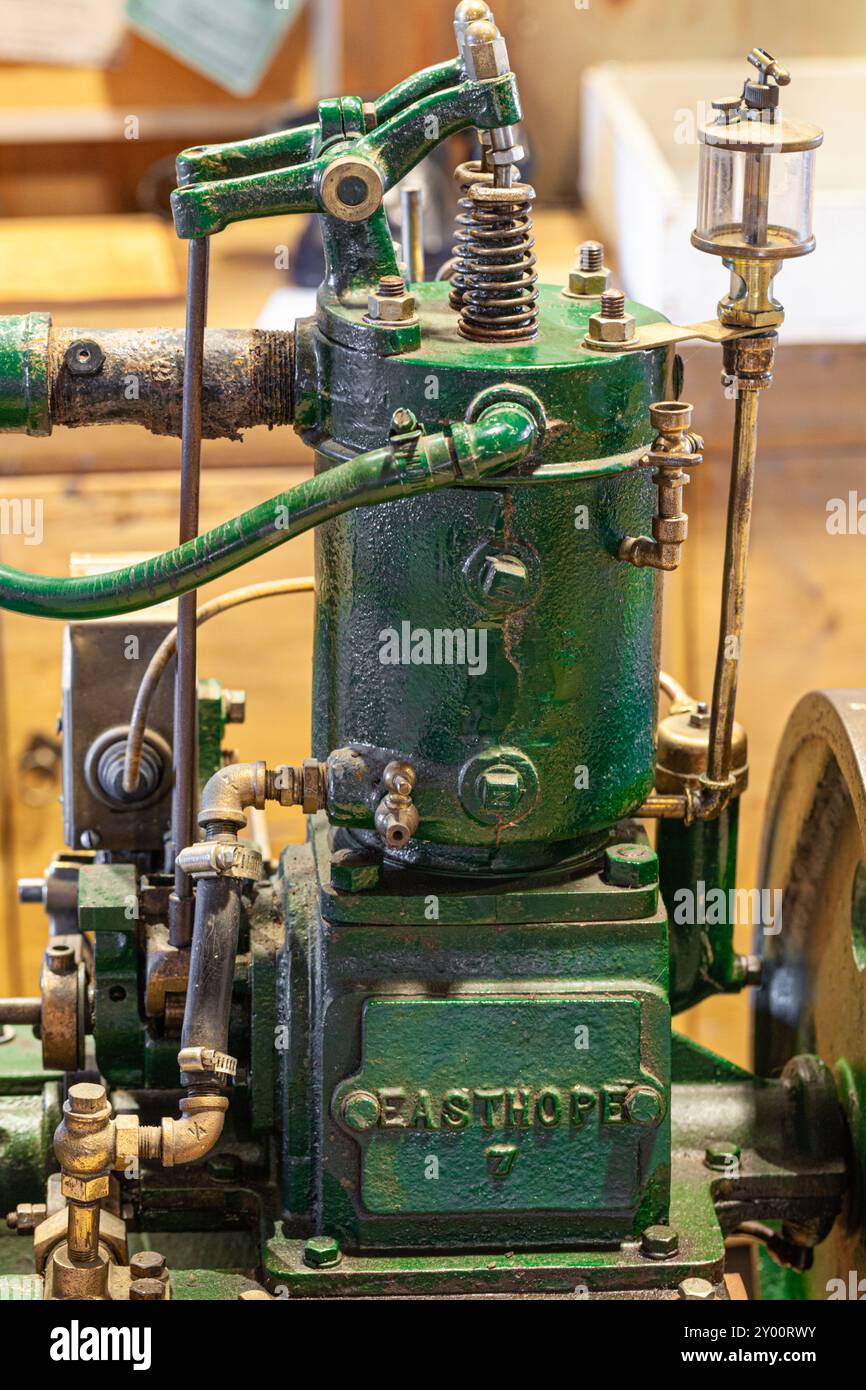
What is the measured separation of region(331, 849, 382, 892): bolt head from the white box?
3.87 ft

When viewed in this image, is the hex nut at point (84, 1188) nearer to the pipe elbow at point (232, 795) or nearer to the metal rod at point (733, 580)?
the pipe elbow at point (232, 795)

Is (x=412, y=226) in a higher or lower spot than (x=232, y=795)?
higher

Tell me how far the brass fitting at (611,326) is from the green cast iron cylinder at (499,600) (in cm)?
1

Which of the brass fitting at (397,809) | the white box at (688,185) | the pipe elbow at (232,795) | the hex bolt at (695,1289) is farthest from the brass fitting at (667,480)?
the white box at (688,185)

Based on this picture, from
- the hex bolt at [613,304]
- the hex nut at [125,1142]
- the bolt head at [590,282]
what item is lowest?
the hex nut at [125,1142]

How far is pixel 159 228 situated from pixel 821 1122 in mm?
2205

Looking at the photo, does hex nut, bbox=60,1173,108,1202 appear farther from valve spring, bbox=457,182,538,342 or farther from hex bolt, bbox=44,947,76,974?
valve spring, bbox=457,182,538,342

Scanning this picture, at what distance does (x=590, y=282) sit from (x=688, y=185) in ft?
5.63

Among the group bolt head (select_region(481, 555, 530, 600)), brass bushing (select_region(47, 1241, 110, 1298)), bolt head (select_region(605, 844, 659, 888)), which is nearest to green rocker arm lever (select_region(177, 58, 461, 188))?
bolt head (select_region(481, 555, 530, 600))

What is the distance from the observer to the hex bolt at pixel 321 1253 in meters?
1.61

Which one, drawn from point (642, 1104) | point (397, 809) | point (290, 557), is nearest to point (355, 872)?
point (397, 809)

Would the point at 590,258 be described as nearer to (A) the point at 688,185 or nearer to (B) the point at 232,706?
(B) the point at 232,706

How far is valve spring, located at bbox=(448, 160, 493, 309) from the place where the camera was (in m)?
1.51

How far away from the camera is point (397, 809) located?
156cm
